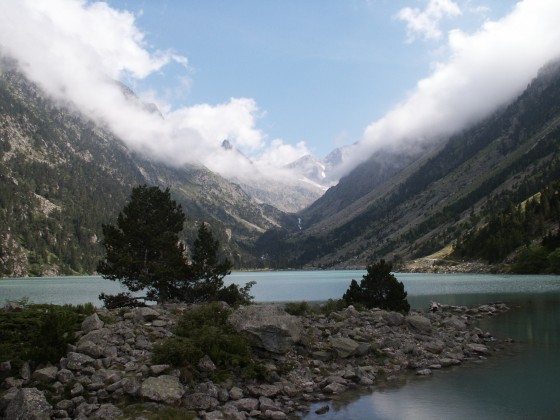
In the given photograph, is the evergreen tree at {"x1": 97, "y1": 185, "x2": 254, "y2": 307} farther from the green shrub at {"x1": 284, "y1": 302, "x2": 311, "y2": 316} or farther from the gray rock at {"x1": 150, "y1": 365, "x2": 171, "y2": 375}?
the gray rock at {"x1": 150, "y1": 365, "x2": 171, "y2": 375}

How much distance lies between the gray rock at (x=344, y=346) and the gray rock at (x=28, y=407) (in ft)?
61.3

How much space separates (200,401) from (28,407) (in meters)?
7.42

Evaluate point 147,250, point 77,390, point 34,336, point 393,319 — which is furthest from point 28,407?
point 393,319

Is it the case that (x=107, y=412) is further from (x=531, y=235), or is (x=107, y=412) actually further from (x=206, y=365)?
(x=531, y=235)

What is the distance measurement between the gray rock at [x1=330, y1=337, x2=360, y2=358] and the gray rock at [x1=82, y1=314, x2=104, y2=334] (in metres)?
15.8

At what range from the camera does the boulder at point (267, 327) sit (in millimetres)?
28844

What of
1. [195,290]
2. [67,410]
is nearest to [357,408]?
[67,410]

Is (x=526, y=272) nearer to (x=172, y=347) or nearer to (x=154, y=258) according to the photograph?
(x=154, y=258)

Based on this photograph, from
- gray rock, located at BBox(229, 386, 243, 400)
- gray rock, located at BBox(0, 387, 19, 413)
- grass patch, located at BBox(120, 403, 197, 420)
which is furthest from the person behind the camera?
gray rock, located at BBox(229, 386, 243, 400)

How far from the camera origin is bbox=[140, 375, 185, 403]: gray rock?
21312 mm

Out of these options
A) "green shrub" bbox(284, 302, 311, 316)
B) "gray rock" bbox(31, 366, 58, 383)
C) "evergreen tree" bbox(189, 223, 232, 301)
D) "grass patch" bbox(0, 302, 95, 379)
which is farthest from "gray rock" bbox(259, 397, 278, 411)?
"evergreen tree" bbox(189, 223, 232, 301)

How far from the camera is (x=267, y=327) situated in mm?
29250

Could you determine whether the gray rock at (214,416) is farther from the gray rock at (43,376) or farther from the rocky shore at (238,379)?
the gray rock at (43,376)

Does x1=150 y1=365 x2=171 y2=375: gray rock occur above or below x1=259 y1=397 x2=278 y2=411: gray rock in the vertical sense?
above
